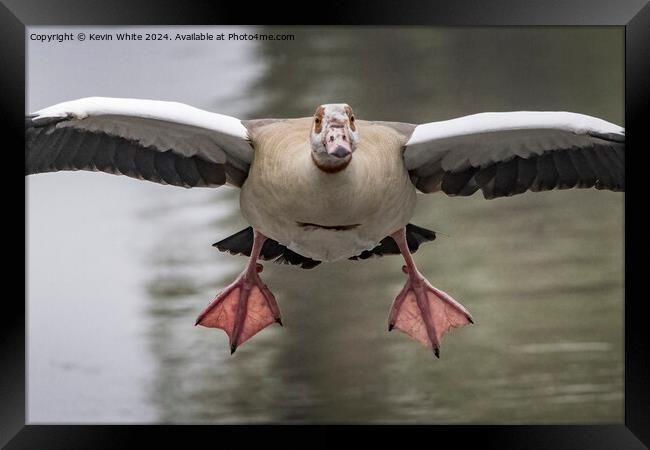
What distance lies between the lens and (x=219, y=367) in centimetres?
394

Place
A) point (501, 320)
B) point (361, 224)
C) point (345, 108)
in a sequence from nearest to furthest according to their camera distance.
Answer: point (345, 108) < point (361, 224) < point (501, 320)

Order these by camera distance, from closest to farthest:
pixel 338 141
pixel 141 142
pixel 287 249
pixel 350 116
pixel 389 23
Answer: pixel 338 141
pixel 350 116
pixel 389 23
pixel 141 142
pixel 287 249

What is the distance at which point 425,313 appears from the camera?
11.5 feet

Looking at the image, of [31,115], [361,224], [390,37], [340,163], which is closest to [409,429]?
[361,224]

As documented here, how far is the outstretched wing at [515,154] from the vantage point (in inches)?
119

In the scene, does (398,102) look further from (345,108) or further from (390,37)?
(345,108)

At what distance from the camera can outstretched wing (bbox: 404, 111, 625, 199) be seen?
9.95 ft

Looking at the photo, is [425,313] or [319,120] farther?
[425,313]

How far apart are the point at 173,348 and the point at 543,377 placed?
1431mm

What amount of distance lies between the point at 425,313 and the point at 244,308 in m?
0.66

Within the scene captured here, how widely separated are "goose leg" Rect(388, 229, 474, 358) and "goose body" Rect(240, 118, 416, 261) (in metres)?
0.38

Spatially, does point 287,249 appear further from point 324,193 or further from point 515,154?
point 515,154

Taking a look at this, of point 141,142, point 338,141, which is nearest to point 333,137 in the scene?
point 338,141

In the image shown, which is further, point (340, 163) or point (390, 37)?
point (390, 37)
